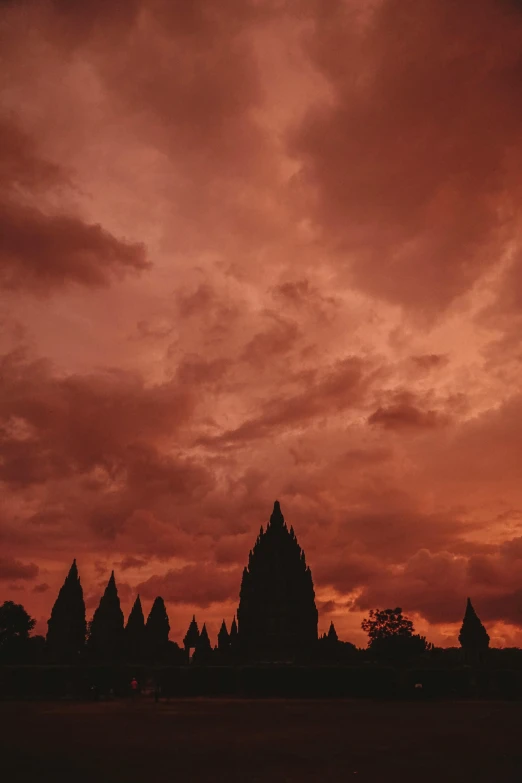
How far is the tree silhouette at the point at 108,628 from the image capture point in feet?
315

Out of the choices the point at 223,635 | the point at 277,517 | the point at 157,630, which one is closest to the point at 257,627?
the point at 277,517

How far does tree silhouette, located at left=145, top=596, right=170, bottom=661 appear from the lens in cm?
9662

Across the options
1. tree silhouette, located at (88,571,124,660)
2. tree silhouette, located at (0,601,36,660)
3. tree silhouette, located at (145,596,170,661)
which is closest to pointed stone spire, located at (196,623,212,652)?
tree silhouette, located at (145,596,170,661)

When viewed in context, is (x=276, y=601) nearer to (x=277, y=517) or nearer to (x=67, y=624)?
(x=277, y=517)

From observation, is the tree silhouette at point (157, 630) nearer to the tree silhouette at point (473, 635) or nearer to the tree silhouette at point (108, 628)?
the tree silhouette at point (108, 628)

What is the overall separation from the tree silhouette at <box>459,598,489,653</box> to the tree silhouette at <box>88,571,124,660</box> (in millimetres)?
61162

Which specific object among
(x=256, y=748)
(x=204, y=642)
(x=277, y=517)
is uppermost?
(x=277, y=517)

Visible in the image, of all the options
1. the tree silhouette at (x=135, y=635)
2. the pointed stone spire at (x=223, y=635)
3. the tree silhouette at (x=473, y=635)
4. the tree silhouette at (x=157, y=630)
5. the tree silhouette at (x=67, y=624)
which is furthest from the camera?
the pointed stone spire at (x=223, y=635)

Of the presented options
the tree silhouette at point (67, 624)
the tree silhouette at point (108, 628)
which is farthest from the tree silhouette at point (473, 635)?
the tree silhouette at point (67, 624)

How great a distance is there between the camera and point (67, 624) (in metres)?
93.1

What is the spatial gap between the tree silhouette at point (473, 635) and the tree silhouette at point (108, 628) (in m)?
61.2

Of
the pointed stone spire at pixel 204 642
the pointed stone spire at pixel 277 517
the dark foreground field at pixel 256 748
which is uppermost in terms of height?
the pointed stone spire at pixel 277 517

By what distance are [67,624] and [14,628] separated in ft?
30.6

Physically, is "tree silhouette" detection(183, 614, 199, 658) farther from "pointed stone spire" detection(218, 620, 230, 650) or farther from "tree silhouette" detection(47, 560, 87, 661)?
"tree silhouette" detection(47, 560, 87, 661)
